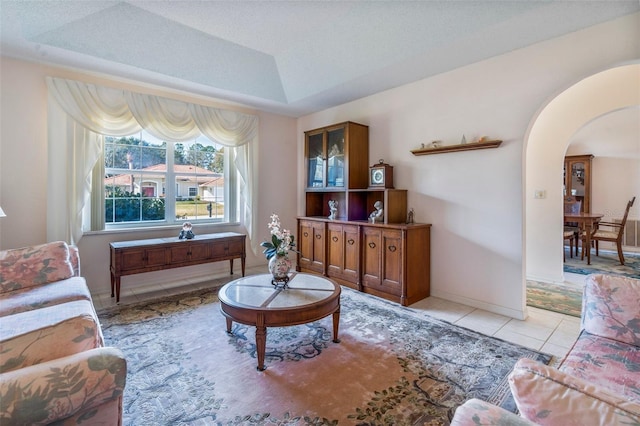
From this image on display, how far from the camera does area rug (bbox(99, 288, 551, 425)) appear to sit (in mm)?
1724

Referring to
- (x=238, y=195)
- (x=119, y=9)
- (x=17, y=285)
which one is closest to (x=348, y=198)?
(x=238, y=195)

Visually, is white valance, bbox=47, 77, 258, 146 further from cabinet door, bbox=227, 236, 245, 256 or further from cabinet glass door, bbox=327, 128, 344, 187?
cabinet door, bbox=227, 236, 245, 256

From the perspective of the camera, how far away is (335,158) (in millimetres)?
4336

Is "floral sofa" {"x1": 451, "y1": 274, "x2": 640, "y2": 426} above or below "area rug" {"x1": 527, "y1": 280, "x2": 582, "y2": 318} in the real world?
above

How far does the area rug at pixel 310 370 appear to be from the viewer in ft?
5.65

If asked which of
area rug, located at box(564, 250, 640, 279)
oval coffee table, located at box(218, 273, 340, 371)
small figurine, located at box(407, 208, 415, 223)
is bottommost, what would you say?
area rug, located at box(564, 250, 640, 279)

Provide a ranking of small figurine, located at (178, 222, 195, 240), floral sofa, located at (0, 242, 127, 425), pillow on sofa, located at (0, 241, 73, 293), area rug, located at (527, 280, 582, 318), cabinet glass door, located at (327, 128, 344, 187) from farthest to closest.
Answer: cabinet glass door, located at (327, 128, 344, 187)
small figurine, located at (178, 222, 195, 240)
area rug, located at (527, 280, 582, 318)
pillow on sofa, located at (0, 241, 73, 293)
floral sofa, located at (0, 242, 127, 425)

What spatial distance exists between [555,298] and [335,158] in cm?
323

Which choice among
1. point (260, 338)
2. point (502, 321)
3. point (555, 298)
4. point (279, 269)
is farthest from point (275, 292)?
point (555, 298)

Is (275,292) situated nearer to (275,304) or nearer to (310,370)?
(275,304)

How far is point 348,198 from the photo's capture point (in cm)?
413

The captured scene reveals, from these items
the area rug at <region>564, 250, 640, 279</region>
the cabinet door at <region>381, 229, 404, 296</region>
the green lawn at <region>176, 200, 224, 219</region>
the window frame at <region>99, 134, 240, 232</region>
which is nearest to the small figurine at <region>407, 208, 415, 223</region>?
the cabinet door at <region>381, 229, 404, 296</region>

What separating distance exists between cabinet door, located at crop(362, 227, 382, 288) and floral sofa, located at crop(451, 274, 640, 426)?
1993mm

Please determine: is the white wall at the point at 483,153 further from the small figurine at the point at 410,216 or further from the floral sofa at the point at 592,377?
the floral sofa at the point at 592,377
